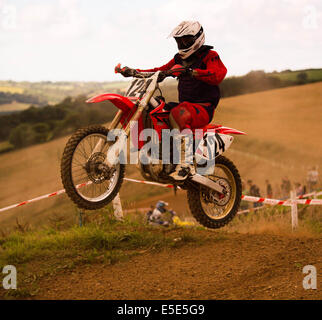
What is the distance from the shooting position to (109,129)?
214 inches

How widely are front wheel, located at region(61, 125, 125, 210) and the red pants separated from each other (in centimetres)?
92

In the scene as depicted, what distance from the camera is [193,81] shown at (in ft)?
19.5

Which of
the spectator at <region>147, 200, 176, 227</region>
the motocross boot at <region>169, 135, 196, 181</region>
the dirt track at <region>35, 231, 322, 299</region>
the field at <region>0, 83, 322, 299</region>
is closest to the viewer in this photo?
the motocross boot at <region>169, 135, 196, 181</region>

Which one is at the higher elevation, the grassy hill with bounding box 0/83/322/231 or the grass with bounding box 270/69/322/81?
the grass with bounding box 270/69/322/81

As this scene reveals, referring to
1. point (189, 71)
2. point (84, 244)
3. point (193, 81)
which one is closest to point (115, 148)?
point (189, 71)

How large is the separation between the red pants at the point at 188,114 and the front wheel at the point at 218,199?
43.0 inches

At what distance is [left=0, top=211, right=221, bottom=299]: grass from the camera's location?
734 centimetres

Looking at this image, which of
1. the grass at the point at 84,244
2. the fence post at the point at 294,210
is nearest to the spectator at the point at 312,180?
the fence post at the point at 294,210

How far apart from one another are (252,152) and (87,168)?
619 inches

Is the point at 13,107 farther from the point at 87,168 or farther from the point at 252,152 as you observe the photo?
the point at 87,168

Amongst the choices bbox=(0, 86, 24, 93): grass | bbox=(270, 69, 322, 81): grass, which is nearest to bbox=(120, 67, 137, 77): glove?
bbox=(270, 69, 322, 81): grass

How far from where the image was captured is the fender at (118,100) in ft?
17.0

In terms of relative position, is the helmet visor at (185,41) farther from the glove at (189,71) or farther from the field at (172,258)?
the field at (172,258)

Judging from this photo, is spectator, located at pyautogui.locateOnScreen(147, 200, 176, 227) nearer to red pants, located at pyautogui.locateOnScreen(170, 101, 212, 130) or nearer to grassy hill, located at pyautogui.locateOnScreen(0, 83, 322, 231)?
red pants, located at pyautogui.locateOnScreen(170, 101, 212, 130)
